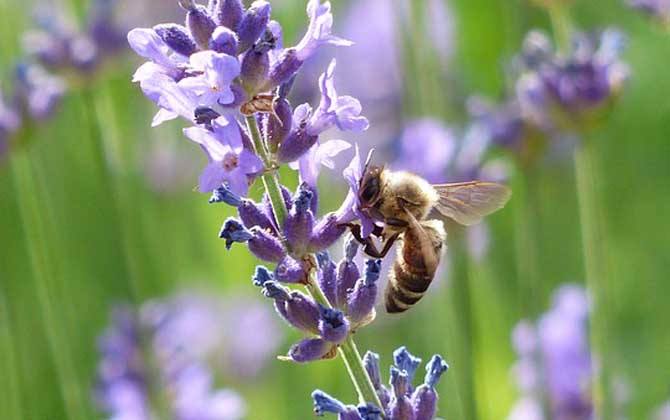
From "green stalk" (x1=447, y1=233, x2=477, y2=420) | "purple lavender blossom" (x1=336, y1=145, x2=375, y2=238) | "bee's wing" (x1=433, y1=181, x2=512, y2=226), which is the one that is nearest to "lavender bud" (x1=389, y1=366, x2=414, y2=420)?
"purple lavender blossom" (x1=336, y1=145, x2=375, y2=238)

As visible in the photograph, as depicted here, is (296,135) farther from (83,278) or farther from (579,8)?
(579,8)

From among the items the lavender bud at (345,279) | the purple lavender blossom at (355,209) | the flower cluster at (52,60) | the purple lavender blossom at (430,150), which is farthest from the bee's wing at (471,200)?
the flower cluster at (52,60)

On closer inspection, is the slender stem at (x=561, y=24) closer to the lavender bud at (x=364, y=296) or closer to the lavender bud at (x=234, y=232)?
the lavender bud at (x=364, y=296)

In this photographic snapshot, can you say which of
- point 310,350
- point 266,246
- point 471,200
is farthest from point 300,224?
point 471,200

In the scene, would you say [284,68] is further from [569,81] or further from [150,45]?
[569,81]

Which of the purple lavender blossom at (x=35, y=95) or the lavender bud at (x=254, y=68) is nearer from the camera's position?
the lavender bud at (x=254, y=68)

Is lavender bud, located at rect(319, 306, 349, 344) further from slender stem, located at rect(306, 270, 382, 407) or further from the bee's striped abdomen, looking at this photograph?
the bee's striped abdomen

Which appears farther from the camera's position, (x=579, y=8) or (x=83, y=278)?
(x=579, y=8)

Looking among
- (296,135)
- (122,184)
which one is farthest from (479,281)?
(296,135)
